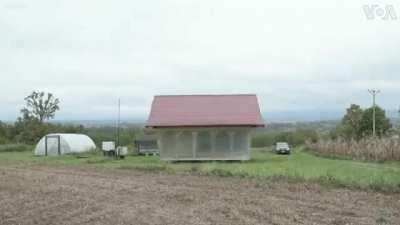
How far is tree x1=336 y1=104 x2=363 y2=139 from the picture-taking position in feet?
168

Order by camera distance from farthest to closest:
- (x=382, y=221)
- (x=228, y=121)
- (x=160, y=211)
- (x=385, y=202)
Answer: (x=228, y=121) → (x=385, y=202) → (x=160, y=211) → (x=382, y=221)

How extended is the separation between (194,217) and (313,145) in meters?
34.2

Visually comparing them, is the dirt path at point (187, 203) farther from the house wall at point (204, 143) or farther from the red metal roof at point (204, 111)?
the red metal roof at point (204, 111)

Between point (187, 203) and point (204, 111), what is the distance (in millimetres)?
20343

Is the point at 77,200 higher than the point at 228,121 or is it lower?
lower

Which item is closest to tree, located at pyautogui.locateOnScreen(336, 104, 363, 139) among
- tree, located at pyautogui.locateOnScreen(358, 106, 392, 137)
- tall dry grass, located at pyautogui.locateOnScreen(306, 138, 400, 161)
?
tree, located at pyautogui.locateOnScreen(358, 106, 392, 137)

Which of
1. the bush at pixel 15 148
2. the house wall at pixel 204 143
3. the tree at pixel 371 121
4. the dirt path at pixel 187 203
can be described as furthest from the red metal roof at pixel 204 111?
the tree at pixel 371 121

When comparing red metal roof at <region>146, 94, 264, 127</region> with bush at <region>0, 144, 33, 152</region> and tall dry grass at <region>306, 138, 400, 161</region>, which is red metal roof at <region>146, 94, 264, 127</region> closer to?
tall dry grass at <region>306, 138, 400, 161</region>

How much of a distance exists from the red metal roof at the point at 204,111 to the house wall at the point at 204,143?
1.25 ft

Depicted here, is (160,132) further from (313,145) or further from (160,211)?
(160,211)

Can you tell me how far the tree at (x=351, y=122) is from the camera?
51156 millimetres

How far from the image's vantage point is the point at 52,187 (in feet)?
52.6

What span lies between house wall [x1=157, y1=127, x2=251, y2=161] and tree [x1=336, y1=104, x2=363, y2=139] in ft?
69.7

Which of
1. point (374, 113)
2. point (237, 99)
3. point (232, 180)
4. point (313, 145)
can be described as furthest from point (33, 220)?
point (374, 113)
